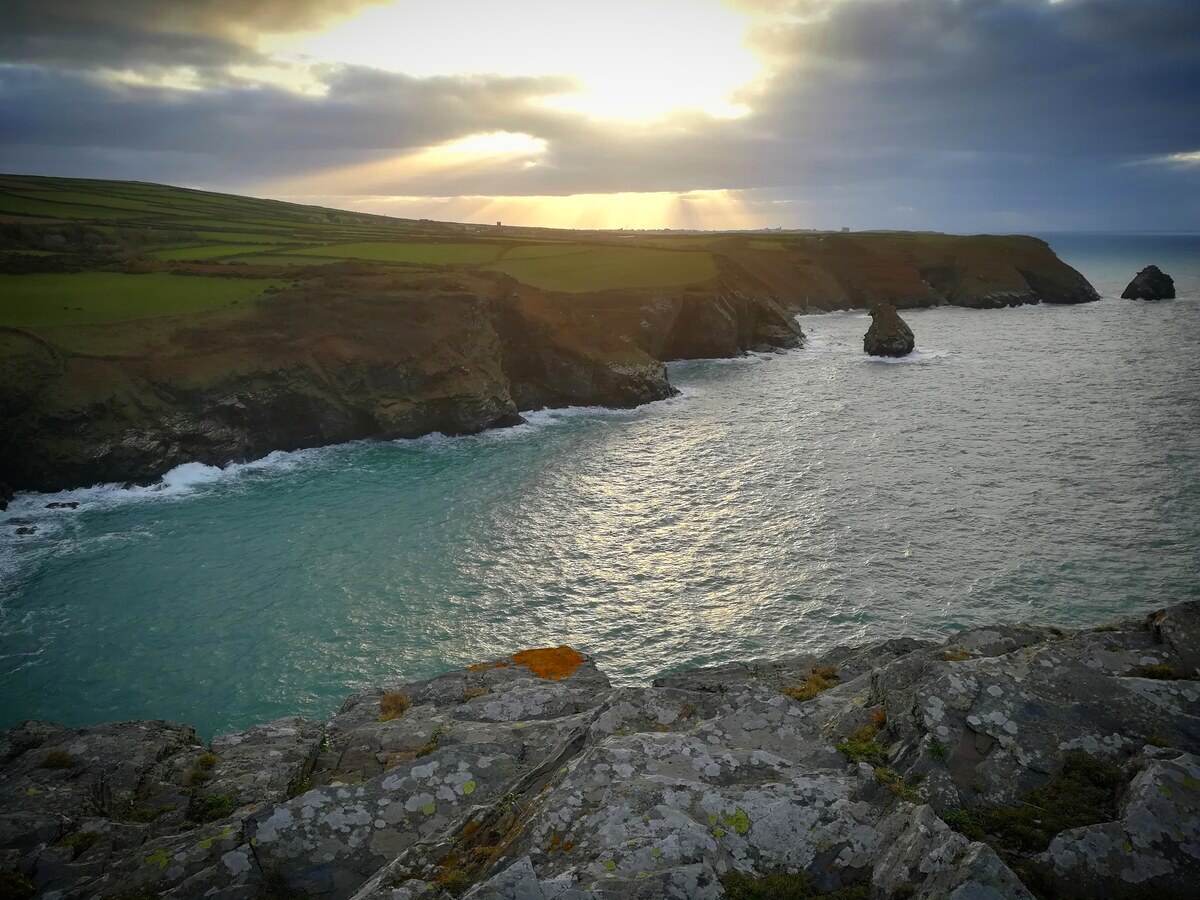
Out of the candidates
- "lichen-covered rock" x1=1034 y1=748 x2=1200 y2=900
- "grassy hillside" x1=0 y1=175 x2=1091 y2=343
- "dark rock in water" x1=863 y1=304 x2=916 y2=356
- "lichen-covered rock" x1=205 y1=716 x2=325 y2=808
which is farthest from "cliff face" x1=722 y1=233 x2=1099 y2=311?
"lichen-covered rock" x1=1034 y1=748 x2=1200 y2=900

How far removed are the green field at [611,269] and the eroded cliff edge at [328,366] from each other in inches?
147

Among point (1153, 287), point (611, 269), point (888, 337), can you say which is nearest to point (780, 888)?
point (611, 269)

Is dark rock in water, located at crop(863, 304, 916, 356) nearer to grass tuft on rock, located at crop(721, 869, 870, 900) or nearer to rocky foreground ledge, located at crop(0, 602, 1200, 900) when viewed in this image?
rocky foreground ledge, located at crop(0, 602, 1200, 900)

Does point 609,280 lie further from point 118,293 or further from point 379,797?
point 379,797

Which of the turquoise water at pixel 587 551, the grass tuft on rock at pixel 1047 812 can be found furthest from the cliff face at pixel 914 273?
the grass tuft on rock at pixel 1047 812

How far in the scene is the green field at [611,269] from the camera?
81.2 m

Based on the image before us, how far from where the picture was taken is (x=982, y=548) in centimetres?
3228

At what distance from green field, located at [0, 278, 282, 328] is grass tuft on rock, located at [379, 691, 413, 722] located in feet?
149

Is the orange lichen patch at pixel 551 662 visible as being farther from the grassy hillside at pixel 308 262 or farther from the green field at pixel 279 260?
the green field at pixel 279 260

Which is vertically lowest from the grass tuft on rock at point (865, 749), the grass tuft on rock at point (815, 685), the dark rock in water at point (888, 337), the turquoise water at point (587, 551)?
the turquoise water at point (587, 551)

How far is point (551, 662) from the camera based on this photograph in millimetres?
19953

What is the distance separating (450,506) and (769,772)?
3259 centimetres

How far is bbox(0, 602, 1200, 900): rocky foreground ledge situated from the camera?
700cm

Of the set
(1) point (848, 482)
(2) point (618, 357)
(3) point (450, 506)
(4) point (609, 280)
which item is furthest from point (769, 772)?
(4) point (609, 280)
